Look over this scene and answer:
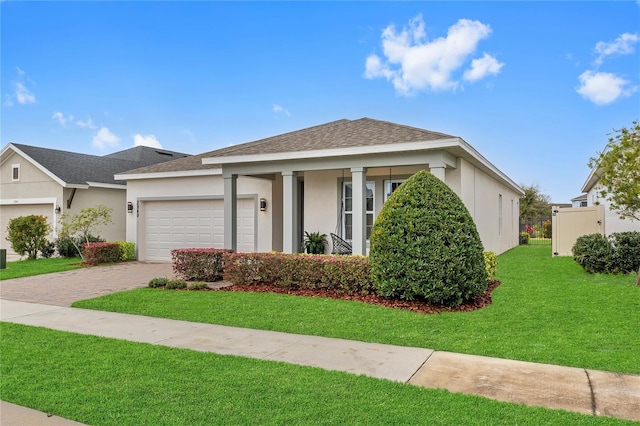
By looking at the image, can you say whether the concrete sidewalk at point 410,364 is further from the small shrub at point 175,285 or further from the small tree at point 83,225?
the small tree at point 83,225

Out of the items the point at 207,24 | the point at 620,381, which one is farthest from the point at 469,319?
the point at 207,24

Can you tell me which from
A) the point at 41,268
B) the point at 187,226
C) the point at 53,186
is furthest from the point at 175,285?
the point at 53,186

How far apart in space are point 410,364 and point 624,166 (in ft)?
25.9

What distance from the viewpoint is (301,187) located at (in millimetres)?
14094

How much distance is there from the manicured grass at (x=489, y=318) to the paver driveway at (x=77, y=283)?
1001mm

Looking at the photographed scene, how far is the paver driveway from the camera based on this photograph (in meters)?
8.95

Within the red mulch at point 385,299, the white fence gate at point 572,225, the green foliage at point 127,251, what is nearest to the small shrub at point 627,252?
the red mulch at point 385,299

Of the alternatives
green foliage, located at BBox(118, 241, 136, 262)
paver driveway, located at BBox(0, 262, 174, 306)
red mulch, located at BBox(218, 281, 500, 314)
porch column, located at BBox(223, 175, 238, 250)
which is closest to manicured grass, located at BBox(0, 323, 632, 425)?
red mulch, located at BBox(218, 281, 500, 314)

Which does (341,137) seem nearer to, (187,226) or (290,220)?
(290,220)

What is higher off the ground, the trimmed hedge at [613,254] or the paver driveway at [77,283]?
the trimmed hedge at [613,254]

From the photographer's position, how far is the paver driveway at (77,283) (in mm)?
8953

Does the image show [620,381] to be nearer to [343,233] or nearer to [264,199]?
[343,233]

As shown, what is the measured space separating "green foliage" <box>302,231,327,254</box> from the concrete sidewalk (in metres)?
6.28

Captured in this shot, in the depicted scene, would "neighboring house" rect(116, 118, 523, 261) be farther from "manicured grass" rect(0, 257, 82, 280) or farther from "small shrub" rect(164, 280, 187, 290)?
"small shrub" rect(164, 280, 187, 290)
